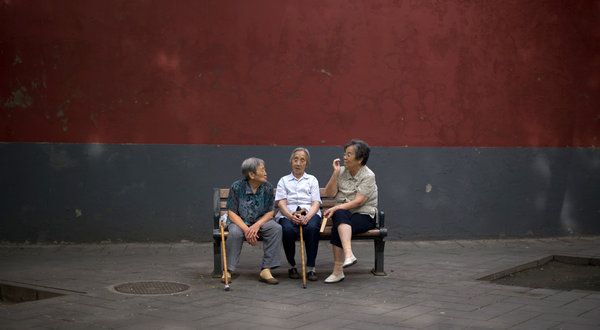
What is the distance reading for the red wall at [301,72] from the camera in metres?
9.70

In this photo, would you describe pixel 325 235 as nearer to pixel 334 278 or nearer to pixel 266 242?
pixel 334 278

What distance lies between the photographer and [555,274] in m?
8.43

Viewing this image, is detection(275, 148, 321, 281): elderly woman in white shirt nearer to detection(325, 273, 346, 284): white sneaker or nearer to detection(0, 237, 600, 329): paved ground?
detection(325, 273, 346, 284): white sneaker

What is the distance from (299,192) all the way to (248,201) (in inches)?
21.4

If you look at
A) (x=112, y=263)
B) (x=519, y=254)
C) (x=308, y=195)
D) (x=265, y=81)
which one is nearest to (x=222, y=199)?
(x=308, y=195)

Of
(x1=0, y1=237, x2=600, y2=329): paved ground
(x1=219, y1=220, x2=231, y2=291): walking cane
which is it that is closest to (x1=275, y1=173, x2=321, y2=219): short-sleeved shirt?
(x1=219, y1=220, x2=231, y2=291): walking cane

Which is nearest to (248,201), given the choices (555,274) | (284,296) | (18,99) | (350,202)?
(350,202)

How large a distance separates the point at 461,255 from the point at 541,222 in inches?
82.1

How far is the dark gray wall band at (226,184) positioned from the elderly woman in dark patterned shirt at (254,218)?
7.44 feet

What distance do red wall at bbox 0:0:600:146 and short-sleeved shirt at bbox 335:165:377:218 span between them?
2.23 m

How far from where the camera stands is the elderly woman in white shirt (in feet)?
25.1

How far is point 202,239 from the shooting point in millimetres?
10000

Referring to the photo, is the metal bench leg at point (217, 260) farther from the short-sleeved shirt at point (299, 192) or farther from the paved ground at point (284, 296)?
the short-sleeved shirt at point (299, 192)

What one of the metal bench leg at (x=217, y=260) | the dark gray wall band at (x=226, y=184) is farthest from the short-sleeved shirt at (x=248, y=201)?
the dark gray wall band at (x=226, y=184)
